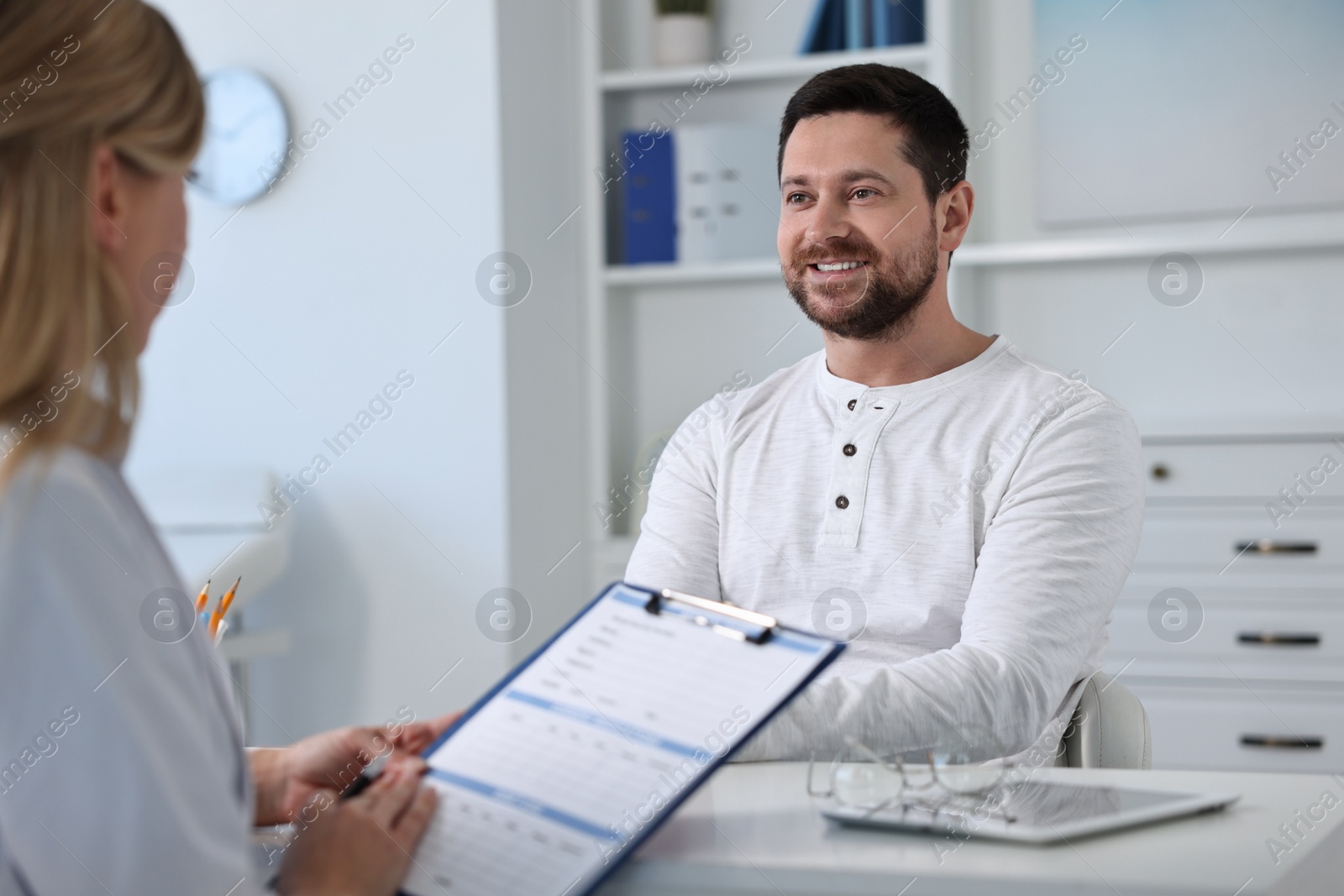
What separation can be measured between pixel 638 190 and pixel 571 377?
0.50m

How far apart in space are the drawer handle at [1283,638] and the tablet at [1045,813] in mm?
1880

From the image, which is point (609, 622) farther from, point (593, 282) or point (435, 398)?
point (593, 282)

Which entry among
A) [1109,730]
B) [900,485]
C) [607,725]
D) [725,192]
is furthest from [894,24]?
[607,725]

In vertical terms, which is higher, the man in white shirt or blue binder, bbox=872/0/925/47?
blue binder, bbox=872/0/925/47

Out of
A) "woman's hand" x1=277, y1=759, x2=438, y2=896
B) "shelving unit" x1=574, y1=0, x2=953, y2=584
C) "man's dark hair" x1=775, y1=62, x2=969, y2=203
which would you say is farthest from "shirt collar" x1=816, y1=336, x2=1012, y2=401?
"shelving unit" x1=574, y1=0, x2=953, y2=584

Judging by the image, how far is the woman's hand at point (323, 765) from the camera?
1055mm

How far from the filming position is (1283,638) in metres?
2.70

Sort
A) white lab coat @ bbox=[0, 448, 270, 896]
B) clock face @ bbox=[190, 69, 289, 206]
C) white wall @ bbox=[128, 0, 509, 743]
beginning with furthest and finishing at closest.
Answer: clock face @ bbox=[190, 69, 289, 206] < white wall @ bbox=[128, 0, 509, 743] < white lab coat @ bbox=[0, 448, 270, 896]

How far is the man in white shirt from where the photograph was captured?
1.38 meters

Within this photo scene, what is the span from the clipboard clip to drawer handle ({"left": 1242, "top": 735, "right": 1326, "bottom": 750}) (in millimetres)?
2095

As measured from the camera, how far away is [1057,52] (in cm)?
313

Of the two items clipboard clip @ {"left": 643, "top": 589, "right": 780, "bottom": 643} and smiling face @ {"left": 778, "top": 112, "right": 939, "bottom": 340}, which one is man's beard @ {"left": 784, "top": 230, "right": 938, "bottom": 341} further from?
clipboard clip @ {"left": 643, "top": 589, "right": 780, "bottom": 643}

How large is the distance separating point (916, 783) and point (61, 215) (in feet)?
2.37

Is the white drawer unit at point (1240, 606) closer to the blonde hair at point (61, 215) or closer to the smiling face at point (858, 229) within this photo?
the smiling face at point (858, 229)
